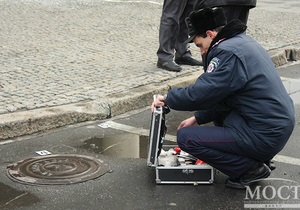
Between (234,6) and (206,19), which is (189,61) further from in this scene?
(206,19)

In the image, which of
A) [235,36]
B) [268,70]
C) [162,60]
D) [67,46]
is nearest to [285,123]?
[268,70]

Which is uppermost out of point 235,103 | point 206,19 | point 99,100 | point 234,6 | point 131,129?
point 206,19

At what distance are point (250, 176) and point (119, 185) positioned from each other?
970 millimetres

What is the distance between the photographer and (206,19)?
15.7 ft

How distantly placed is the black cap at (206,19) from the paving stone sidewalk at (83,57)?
2033 mm

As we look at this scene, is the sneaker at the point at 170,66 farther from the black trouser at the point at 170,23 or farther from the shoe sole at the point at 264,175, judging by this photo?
the shoe sole at the point at 264,175

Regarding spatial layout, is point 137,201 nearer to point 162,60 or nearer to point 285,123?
point 285,123

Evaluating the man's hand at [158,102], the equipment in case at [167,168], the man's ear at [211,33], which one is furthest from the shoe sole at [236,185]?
the man's ear at [211,33]

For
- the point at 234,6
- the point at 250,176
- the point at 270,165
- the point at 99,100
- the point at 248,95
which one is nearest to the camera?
the point at 248,95

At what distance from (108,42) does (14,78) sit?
2687 mm

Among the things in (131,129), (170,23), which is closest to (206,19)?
(131,129)

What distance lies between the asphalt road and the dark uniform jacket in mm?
377

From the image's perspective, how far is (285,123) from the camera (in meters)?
4.64

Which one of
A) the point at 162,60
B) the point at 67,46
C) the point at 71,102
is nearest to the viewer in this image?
the point at 71,102
